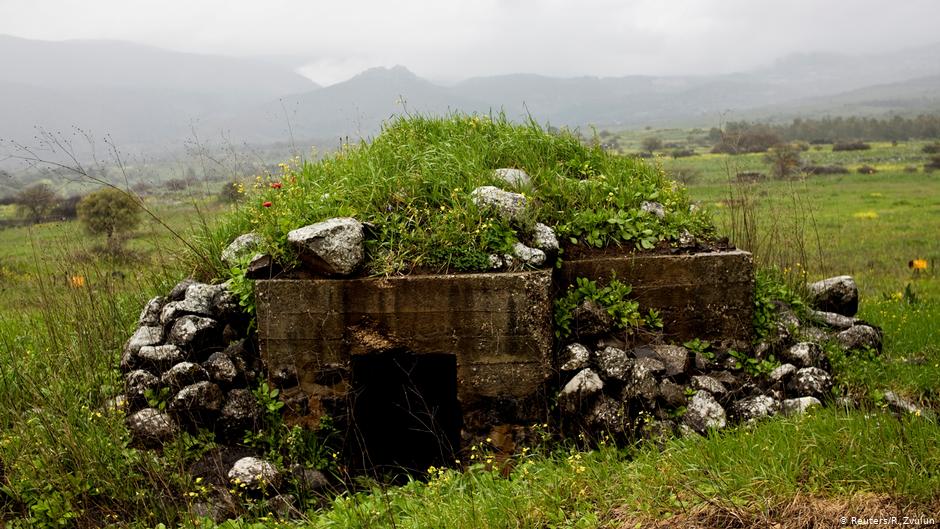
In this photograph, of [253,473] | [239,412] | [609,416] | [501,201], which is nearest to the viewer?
[253,473]

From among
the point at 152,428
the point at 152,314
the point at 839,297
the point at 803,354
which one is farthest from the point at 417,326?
the point at 839,297

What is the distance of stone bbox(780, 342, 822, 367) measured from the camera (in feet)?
21.5

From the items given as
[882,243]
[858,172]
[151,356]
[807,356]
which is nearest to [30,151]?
[151,356]

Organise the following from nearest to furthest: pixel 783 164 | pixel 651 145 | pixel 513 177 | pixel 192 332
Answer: pixel 192 332 < pixel 513 177 < pixel 783 164 < pixel 651 145

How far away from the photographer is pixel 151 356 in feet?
20.6

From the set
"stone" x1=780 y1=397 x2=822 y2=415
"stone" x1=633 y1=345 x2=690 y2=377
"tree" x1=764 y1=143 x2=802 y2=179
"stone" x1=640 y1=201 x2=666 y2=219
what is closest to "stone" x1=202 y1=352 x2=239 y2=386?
"stone" x1=633 y1=345 x2=690 y2=377

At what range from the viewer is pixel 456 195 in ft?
21.6

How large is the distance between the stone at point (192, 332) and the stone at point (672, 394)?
12.8 ft

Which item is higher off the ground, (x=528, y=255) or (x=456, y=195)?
(x=456, y=195)

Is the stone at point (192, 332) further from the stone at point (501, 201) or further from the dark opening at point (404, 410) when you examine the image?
the stone at point (501, 201)

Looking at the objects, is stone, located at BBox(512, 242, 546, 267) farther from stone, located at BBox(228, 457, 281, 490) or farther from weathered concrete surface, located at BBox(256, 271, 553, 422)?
stone, located at BBox(228, 457, 281, 490)

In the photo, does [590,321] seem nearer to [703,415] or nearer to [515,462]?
[703,415]

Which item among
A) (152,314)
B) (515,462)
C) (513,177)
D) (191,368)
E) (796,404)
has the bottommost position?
(515,462)

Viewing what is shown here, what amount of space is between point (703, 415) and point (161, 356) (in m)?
4.46
